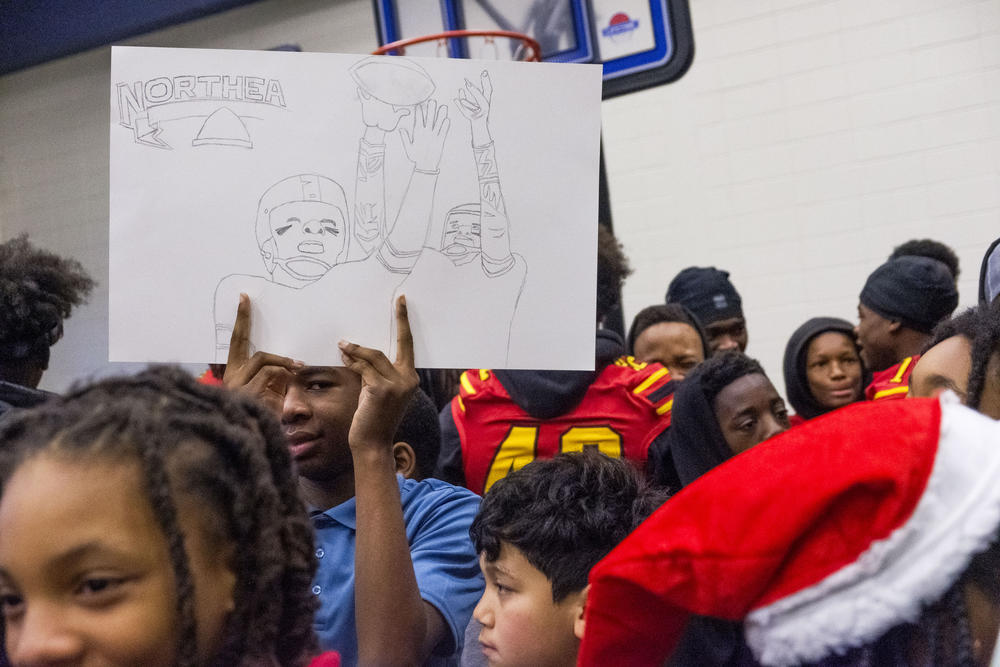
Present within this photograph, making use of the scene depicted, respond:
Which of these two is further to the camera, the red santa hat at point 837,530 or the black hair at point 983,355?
the black hair at point 983,355

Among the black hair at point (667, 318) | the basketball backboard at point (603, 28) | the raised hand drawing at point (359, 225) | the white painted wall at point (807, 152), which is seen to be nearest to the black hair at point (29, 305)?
the raised hand drawing at point (359, 225)

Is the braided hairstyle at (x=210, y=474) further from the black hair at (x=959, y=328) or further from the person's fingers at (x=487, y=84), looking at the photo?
the black hair at (x=959, y=328)

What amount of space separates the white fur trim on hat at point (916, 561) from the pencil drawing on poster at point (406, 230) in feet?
2.93

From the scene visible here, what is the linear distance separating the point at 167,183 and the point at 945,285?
2572 mm

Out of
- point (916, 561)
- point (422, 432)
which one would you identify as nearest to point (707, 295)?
point (422, 432)

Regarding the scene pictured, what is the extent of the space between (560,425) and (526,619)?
1047 mm

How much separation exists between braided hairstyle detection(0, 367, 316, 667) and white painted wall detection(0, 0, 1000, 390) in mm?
4185

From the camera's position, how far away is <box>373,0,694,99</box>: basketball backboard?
4094 millimetres

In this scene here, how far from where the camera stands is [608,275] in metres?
3.22

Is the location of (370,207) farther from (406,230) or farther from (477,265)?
(477,265)

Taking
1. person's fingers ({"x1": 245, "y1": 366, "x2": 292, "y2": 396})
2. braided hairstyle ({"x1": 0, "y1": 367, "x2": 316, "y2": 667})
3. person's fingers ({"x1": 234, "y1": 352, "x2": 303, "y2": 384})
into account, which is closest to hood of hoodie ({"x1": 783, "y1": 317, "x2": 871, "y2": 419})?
person's fingers ({"x1": 245, "y1": 366, "x2": 292, "y2": 396})

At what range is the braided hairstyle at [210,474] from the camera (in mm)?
1010

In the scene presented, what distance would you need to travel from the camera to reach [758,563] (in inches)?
31.0

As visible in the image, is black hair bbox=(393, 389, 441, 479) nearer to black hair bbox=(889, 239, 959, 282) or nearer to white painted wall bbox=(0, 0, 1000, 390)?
black hair bbox=(889, 239, 959, 282)
